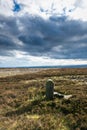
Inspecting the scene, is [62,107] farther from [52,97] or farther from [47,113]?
[52,97]

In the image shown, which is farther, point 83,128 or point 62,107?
point 62,107

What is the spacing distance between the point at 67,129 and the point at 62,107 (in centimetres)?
352

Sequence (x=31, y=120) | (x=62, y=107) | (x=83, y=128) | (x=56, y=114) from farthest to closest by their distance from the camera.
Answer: (x=62, y=107) → (x=56, y=114) → (x=31, y=120) → (x=83, y=128)

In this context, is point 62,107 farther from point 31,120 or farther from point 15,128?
point 15,128

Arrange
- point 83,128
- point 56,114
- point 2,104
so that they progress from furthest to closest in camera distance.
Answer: point 2,104
point 56,114
point 83,128

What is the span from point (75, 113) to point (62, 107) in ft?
5.65

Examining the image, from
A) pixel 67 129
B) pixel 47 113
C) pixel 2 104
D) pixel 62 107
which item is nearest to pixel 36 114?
pixel 47 113

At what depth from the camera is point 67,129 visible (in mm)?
12469

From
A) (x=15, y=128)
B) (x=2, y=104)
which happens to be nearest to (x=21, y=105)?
(x=2, y=104)

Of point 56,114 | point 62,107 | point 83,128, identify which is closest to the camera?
point 83,128

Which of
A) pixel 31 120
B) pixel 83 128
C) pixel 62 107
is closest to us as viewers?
pixel 83 128

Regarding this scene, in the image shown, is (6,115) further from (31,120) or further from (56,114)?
(56,114)

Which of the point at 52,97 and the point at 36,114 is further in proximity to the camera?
the point at 52,97

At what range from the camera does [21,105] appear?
17969 millimetres
